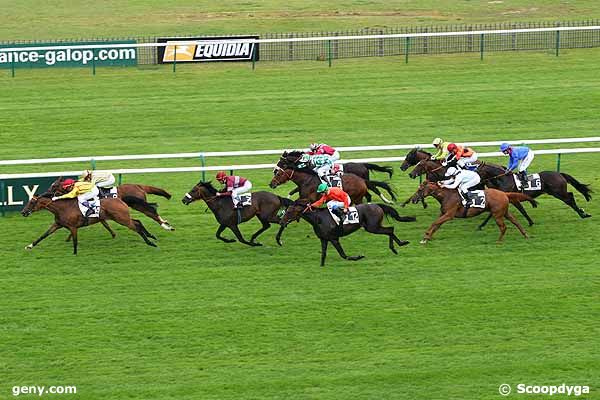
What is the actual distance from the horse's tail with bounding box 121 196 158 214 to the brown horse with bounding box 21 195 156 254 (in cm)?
43

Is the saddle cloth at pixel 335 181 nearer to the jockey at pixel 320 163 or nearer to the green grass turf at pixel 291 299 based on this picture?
the jockey at pixel 320 163

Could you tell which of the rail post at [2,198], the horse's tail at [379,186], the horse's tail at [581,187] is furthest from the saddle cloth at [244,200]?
the horse's tail at [581,187]

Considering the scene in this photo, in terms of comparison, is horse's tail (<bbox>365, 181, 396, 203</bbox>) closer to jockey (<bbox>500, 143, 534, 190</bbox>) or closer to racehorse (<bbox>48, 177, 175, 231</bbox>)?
jockey (<bbox>500, 143, 534, 190</bbox>)

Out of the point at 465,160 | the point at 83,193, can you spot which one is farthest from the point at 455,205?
the point at 83,193

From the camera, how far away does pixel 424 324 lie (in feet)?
50.5

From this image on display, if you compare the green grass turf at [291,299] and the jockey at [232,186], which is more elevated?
the jockey at [232,186]

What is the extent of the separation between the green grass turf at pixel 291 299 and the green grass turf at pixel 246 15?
11.6 m

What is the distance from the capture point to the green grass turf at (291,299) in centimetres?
1403

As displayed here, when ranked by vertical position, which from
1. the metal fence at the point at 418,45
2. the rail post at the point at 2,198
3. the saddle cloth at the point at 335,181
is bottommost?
the rail post at the point at 2,198

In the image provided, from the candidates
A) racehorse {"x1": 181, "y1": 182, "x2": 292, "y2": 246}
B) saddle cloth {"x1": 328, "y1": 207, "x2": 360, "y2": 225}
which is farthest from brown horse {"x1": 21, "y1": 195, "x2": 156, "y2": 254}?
saddle cloth {"x1": 328, "y1": 207, "x2": 360, "y2": 225}

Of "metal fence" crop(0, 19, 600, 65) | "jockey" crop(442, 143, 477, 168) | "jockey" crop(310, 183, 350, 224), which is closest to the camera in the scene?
"jockey" crop(310, 183, 350, 224)

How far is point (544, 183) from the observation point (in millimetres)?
19312

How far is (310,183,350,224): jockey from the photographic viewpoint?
17.3m

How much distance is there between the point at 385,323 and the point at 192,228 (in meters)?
5.09
